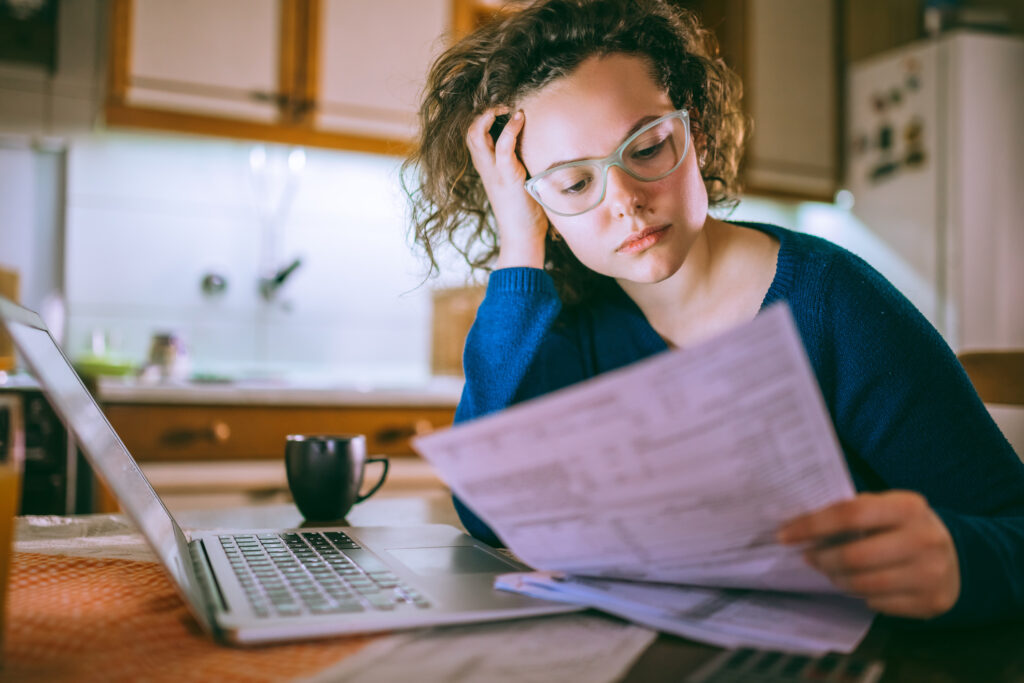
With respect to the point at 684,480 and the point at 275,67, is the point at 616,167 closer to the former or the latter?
the point at 684,480

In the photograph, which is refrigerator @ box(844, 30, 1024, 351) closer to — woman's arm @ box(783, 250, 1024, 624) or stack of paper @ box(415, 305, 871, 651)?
woman's arm @ box(783, 250, 1024, 624)

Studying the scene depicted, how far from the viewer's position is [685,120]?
0.82m

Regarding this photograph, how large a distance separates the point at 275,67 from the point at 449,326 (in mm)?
937

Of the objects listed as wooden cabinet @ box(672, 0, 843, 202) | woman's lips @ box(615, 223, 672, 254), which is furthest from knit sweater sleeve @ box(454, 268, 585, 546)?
wooden cabinet @ box(672, 0, 843, 202)

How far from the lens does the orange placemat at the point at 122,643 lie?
0.40 meters

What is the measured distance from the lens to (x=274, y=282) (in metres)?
2.49

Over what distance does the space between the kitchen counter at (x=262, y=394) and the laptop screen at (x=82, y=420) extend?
1347mm

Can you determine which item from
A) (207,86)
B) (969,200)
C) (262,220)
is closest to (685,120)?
(207,86)

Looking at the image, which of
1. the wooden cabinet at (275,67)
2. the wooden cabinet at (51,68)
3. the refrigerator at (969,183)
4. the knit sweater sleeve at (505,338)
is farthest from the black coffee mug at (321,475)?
the refrigerator at (969,183)

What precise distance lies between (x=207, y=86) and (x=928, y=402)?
6.83 feet

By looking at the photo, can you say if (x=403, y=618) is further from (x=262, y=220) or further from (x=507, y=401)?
(x=262, y=220)

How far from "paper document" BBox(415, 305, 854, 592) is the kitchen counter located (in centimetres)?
159

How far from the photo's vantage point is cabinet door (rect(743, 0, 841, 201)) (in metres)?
2.89

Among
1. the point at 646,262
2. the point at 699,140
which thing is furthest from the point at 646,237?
the point at 699,140
